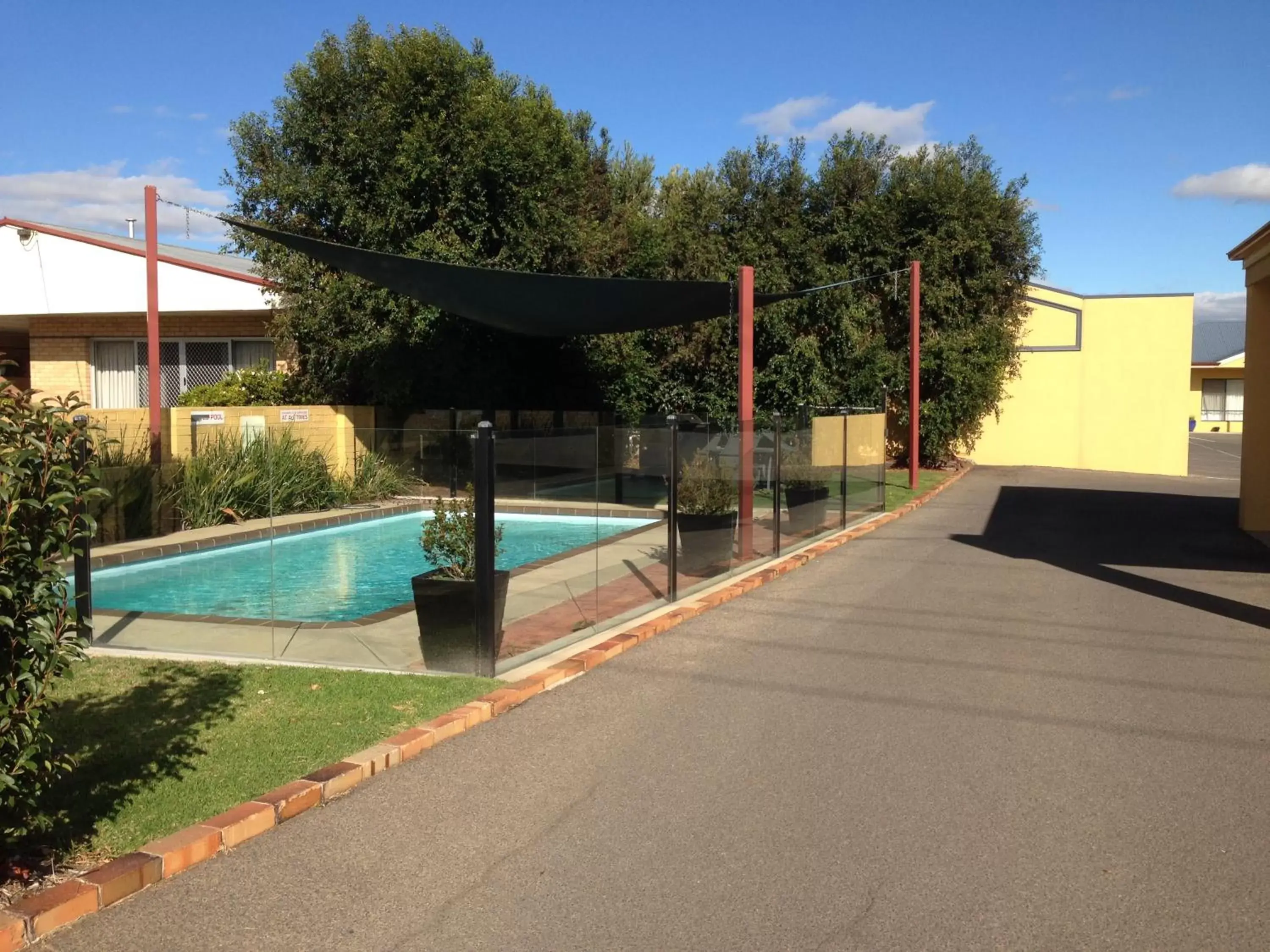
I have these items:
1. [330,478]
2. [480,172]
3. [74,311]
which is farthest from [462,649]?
[74,311]

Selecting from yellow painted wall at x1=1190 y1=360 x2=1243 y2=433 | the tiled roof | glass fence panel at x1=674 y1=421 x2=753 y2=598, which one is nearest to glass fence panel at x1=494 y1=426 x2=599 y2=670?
glass fence panel at x1=674 y1=421 x2=753 y2=598

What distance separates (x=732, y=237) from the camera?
27078 mm

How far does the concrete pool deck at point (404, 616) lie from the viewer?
7.69 metres

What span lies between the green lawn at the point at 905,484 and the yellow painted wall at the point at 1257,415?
17.8 ft

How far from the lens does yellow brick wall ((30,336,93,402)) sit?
21.6 m

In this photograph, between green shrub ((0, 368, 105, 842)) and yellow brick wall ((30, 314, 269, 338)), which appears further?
yellow brick wall ((30, 314, 269, 338))

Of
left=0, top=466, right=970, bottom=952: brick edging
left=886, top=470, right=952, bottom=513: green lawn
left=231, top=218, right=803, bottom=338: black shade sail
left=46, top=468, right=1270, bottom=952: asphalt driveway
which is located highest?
left=231, top=218, right=803, bottom=338: black shade sail

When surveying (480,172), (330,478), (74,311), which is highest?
(480,172)

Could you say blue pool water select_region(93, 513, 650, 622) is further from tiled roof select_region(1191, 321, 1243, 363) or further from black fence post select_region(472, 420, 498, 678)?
tiled roof select_region(1191, 321, 1243, 363)

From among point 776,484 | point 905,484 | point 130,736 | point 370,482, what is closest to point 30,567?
point 130,736

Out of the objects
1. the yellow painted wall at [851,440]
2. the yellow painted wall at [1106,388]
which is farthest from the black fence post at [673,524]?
the yellow painted wall at [1106,388]

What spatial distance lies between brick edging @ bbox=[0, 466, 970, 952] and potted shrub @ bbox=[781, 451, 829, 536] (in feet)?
19.7

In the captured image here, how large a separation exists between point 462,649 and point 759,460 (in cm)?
645

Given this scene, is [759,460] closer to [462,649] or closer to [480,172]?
[462,649]
